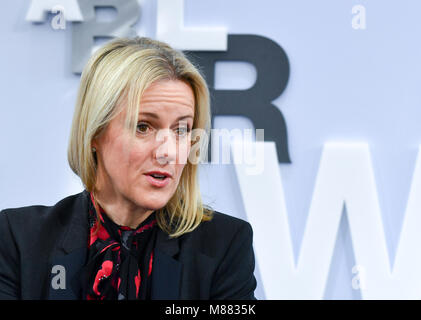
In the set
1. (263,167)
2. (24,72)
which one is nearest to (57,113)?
(24,72)

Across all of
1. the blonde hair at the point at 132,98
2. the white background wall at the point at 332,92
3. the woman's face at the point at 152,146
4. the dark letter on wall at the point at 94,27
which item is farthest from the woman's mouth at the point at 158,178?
the dark letter on wall at the point at 94,27

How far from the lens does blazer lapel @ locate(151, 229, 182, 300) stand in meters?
1.16

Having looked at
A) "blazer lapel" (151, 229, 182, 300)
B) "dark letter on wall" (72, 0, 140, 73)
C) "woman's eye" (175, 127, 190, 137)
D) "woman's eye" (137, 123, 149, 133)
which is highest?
A: "dark letter on wall" (72, 0, 140, 73)

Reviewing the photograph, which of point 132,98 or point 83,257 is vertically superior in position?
point 132,98

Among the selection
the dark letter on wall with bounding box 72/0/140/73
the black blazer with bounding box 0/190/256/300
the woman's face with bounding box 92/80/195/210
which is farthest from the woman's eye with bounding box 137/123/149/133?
the dark letter on wall with bounding box 72/0/140/73

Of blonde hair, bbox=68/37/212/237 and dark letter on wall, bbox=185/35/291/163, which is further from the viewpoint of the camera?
dark letter on wall, bbox=185/35/291/163

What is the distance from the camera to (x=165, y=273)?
3.85 ft

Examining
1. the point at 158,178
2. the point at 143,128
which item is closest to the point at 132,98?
the point at 143,128

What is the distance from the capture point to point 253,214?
77.4 inches

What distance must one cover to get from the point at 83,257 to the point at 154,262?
16 cm

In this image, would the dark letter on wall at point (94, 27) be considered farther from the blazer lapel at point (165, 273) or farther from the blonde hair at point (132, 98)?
the blazer lapel at point (165, 273)

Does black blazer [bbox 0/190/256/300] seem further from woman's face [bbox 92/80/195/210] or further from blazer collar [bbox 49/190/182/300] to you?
woman's face [bbox 92/80/195/210]

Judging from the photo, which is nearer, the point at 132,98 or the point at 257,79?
the point at 132,98

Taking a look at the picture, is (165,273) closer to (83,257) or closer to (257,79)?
(83,257)
